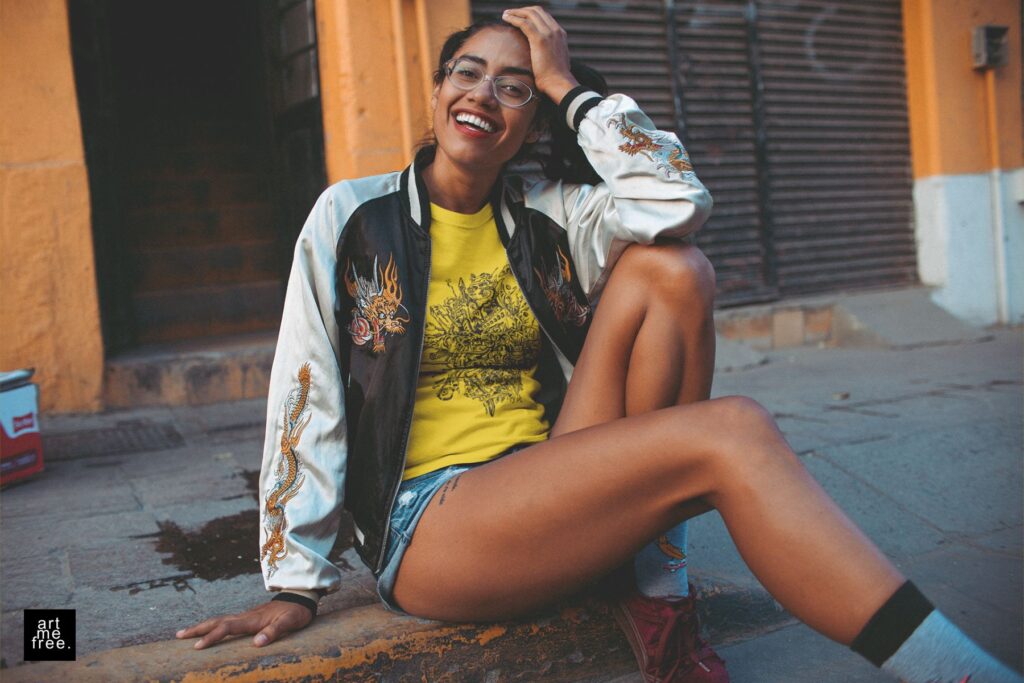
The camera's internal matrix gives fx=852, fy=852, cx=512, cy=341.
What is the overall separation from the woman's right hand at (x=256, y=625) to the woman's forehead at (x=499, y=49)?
4.28 feet

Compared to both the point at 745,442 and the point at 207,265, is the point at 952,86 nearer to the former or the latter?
the point at 207,265

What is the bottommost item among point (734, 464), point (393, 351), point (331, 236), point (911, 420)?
point (911, 420)

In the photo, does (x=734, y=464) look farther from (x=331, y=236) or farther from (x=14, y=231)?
(x=14, y=231)

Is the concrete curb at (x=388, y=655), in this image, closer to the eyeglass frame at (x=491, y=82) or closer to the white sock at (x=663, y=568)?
the white sock at (x=663, y=568)

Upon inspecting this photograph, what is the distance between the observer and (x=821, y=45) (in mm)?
6504

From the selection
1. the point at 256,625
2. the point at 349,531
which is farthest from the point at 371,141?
the point at 256,625

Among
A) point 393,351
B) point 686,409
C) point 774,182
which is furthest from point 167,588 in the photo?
point 774,182

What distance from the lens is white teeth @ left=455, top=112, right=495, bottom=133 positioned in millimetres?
1983

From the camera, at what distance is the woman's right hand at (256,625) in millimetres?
1700

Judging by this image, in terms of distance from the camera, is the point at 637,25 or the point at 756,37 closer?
the point at 637,25

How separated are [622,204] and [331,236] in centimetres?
66

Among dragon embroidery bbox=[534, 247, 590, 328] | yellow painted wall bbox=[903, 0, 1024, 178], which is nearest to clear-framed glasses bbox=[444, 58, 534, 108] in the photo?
dragon embroidery bbox=[534, 247, 590, 328]

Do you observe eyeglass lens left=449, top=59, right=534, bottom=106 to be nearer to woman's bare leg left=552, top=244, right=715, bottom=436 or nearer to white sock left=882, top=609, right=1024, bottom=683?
woman's bare leg left=552, top=244, right=715, bottom=436

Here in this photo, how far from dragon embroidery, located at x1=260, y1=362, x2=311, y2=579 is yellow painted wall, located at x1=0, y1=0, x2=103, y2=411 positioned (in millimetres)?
3055
